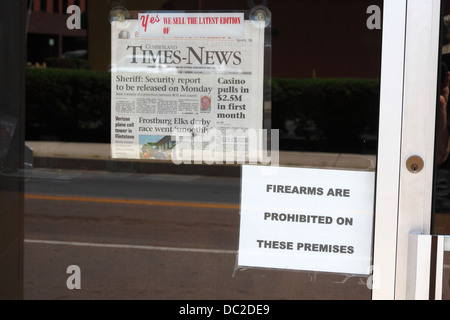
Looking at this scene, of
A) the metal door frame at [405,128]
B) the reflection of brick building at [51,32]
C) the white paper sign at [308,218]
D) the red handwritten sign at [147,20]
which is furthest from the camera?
the reflection of brick building at [51,32]

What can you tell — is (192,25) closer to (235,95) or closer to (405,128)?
(235,95)

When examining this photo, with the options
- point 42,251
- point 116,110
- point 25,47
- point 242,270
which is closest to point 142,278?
point 42,251

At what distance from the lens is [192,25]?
6.88 ft

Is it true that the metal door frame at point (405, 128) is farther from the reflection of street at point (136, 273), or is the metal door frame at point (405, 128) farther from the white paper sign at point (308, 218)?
the reflection of street at point (136, 273)

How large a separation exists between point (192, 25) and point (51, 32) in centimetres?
57

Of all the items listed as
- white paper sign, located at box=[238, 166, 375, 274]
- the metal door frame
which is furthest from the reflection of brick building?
the metal door frame

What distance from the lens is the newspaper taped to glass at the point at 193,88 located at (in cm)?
208

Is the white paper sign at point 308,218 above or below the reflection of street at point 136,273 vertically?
above

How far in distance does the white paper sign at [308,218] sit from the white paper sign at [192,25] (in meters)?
0.45

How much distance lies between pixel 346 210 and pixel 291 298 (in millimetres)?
395

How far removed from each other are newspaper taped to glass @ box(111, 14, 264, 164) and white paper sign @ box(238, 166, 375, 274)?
5.4 inches

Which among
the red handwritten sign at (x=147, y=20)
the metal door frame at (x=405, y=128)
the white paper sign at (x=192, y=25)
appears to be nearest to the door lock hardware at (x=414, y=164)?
the metal door frame at (x=405, y=128)

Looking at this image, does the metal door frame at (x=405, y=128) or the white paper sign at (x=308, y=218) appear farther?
the white paper sign at (x=308, y=218)

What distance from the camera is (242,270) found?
7.14 ft
